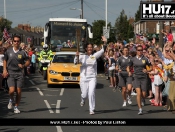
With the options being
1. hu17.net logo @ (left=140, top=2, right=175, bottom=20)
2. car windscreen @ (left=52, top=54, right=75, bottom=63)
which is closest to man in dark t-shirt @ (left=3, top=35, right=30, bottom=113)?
hu17.net logo @ (left=140, top=2, right=175, bottom=20)

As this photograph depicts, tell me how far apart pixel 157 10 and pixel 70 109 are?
19.5 feet

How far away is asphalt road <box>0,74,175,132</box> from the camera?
10164 millimetres

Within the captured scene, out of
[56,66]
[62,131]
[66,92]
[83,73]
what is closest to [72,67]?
[56,66]

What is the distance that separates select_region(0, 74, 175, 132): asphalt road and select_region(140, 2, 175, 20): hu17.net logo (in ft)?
9.45

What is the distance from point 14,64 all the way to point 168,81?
4.50 metres

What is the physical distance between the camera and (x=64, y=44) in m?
28.5

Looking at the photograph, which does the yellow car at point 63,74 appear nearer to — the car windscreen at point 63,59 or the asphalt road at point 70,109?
the asphalt road at point 70,109

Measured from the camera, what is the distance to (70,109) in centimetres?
1345

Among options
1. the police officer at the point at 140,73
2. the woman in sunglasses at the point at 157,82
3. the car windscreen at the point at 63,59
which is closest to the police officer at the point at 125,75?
the woman in sunglasses at the point at 157,82

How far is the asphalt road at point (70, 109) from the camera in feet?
33.3

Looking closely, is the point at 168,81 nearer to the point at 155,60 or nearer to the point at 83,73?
the point at 155,60

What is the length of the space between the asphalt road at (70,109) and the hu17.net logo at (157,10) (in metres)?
2.88

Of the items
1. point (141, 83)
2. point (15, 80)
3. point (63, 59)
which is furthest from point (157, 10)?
point (63, 59)

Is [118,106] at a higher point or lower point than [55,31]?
lower
